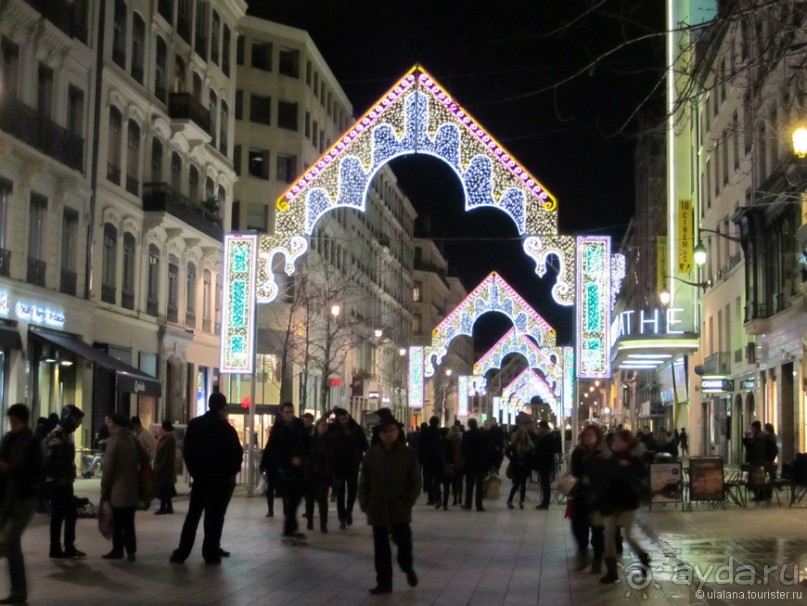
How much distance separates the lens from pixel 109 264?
3644 cm

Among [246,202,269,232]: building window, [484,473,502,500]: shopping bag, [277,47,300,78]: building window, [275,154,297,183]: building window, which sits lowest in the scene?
[484,473,502,500]: shopping bag

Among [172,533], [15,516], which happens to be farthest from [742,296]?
[15,516]

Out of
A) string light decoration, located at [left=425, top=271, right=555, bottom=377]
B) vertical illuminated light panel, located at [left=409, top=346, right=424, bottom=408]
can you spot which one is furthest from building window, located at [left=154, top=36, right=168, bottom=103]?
string light decoration, located at [left=425, top=271, right=555, bottom=377]

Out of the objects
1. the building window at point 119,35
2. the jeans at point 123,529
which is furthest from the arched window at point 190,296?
the jeans at point 123,529

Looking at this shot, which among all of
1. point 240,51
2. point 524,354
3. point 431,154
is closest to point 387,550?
point 431,154

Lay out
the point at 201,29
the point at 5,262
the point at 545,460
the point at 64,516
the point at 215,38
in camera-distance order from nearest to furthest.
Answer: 1. the point at 64,516
2. the point at 545,460
3. the point at 5,262
4. the point at 201,29
5. the point at 215,38

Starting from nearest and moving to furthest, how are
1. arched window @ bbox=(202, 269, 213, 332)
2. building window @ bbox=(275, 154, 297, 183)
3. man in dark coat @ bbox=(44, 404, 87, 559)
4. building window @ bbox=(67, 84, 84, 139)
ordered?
man in dark coat @ bbox=(44, 404, 87, 559) < building window @ bbox=(67, 84, 84, 139) < arched window @ bbox=(202, 269, 213, 332) < building window @ bbox=(275, 154, 297, 183)

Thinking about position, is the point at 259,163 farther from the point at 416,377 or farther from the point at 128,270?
the point at 128,270

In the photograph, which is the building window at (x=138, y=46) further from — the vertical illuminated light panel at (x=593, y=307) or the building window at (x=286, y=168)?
the building window at (x=286, y=168)

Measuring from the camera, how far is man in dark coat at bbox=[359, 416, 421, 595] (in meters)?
11.7

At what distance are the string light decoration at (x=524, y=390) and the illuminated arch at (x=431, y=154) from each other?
60.7 m

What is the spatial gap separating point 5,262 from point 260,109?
35.2 m

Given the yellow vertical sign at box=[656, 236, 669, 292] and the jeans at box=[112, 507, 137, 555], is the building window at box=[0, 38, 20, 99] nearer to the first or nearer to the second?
the jeans at box=[112, 507, 137, 555]

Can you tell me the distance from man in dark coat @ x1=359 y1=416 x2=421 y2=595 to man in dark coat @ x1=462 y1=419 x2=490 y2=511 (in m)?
11.6
